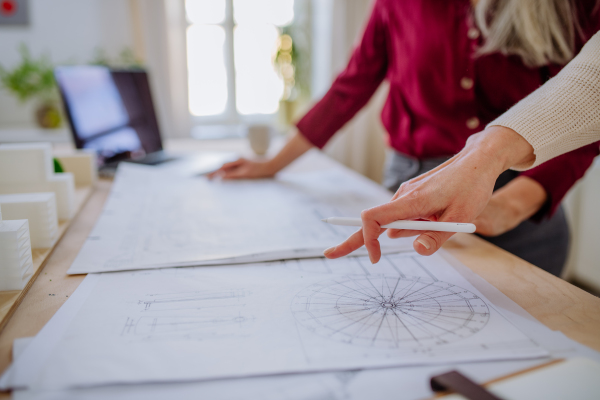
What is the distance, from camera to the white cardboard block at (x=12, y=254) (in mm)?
449

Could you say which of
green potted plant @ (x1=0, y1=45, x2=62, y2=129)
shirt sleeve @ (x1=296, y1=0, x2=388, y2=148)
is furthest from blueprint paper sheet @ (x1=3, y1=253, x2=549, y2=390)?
green potted plant @ (x1=0, y1=45, x2=62, y2=129)

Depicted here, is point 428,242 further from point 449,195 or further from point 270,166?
point 270,166

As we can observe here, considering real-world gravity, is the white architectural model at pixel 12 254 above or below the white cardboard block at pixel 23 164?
below

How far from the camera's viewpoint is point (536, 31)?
0.73 m

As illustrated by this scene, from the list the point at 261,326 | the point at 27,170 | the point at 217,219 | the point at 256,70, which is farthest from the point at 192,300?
the point at 256,70

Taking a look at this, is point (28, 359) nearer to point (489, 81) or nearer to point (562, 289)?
point (562, 289)

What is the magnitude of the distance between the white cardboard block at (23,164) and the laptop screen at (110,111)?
1.25 ft

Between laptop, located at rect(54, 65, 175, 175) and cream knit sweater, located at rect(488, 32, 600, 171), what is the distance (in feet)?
3.12

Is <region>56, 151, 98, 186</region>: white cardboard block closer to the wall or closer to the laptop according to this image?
the laptop

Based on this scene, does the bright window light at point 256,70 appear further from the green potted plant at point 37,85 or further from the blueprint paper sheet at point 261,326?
the blueprint paper sheet at point 261,326

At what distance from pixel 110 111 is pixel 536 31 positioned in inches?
40.2

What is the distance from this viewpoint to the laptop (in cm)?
106

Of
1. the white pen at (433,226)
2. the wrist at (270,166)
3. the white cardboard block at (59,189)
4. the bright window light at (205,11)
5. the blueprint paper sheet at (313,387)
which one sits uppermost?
the bright window light at (205,11)

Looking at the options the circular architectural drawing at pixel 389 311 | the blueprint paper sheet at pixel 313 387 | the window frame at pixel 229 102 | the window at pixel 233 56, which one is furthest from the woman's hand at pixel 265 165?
the window at pixel 233 56
